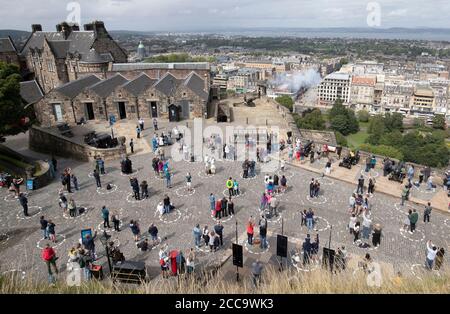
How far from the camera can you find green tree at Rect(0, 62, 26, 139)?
80.8 ft

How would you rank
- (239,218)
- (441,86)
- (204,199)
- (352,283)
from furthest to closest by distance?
(441,86)
(204,199)
(239,218)
(352,283)

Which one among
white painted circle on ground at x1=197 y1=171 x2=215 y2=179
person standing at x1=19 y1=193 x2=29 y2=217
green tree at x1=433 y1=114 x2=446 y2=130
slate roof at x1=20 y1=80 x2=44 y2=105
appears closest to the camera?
person standing at x1=19 y1=193 x2=29 y2=217

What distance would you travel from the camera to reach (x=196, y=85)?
3912 cm

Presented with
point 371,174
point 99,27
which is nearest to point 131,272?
point 371,174

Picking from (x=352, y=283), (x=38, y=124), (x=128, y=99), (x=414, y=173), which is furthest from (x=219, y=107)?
(x=352, y=283)

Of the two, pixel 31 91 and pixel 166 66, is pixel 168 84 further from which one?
pixel 31 91

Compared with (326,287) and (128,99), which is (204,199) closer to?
(326,287)

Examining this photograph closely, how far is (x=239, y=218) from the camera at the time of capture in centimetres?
1848

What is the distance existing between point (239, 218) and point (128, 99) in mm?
23409

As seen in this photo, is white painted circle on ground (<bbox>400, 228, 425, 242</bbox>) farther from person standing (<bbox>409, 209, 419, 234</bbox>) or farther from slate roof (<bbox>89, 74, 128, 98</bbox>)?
slate roof (<bbox>89, 74, 128, 98</bbox>)

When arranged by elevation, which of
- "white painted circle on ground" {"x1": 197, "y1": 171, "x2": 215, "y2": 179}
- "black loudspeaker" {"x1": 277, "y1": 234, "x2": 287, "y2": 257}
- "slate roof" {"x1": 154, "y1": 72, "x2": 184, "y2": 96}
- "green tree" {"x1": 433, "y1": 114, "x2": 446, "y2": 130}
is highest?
"slate roof" {"x1": 154, "y1": 72, "x2": 184, "y2": 96}

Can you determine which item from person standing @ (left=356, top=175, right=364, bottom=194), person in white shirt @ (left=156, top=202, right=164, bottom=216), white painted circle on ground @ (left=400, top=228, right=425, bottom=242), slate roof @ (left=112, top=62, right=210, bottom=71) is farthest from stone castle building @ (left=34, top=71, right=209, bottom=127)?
white painted circle on ground @ (left=400, top=228, right=425, bottom=242)

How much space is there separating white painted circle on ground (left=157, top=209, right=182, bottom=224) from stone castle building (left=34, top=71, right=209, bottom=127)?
61.3ft

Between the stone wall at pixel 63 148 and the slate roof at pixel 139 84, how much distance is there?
9073mm
